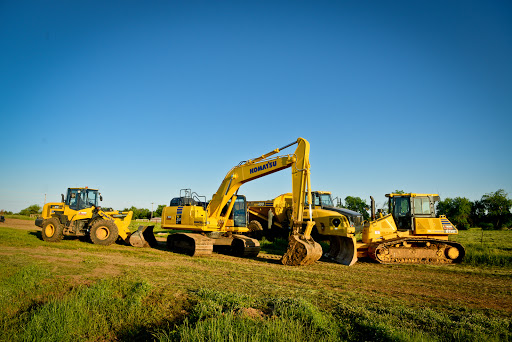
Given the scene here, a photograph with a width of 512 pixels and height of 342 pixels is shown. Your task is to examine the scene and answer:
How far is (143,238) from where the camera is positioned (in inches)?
676

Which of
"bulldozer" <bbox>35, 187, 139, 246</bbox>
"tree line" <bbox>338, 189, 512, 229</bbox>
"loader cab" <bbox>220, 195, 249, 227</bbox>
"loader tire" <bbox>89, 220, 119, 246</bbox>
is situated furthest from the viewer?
"tree line" <bbox>338, 189, 512, 229</bbox>

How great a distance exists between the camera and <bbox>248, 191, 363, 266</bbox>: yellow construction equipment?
44.6 ft

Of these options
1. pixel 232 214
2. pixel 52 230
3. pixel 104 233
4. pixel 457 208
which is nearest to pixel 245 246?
pixel 232 214

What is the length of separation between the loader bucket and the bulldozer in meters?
Result: 0.16

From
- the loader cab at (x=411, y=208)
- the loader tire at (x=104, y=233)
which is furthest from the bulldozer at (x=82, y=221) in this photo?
the loader cab at (x=411, y=208)

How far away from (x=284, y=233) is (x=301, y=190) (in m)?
8.14

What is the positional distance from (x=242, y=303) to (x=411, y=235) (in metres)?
10.8

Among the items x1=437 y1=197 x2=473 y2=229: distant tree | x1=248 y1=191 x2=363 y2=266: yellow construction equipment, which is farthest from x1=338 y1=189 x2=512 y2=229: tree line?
x1=248 y1=191 x2=363 y2=266: yellow construction equipment

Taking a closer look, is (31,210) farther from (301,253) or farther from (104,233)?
(301,253)

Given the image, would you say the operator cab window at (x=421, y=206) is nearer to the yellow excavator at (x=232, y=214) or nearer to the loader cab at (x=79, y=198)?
the yellow excavator at (x=232, y=214)

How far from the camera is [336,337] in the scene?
15.8ft

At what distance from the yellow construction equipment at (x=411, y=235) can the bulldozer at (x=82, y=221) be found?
37.0ft

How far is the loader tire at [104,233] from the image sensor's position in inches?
653

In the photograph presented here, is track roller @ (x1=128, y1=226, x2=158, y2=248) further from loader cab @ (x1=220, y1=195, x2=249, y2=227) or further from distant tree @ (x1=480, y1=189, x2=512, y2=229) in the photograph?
distant tree @ (x1=480, y1=189, x2=512, y2=229)
